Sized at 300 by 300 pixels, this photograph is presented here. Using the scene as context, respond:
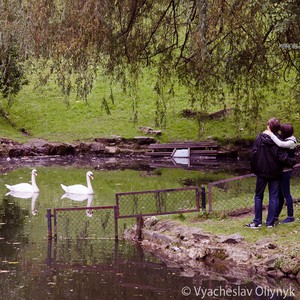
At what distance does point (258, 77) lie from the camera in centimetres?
2517

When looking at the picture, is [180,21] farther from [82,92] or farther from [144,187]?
[144,187]

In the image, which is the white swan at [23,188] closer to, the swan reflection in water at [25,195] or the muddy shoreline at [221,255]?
the swan reflection in water at [25,195]

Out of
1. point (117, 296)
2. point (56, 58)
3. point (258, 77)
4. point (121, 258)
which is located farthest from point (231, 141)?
point (117, 296)

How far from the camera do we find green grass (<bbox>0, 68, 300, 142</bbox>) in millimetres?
36125

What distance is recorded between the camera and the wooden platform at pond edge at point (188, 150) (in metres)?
34.0

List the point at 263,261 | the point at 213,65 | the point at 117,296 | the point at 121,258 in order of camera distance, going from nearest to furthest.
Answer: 1. the point at 117,296
2. the point at 263,261
3. the point at 121,258
4. the point at 213,65

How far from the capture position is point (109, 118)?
39.5m

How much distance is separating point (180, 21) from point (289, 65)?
201 inches

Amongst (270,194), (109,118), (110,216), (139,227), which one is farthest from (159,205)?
(109,118)

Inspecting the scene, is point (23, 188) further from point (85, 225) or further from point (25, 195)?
point (85, 225)

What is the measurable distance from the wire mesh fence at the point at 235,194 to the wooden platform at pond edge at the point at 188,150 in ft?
44.5

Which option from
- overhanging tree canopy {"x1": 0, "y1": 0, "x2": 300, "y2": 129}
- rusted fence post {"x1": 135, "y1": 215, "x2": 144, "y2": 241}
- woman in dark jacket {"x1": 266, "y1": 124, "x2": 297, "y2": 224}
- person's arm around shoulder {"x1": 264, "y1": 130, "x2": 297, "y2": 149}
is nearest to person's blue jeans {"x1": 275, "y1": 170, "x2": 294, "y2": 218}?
woman in dark jacket {"x1": 266, "y1": 124, "x2": 297, "y2": 224}

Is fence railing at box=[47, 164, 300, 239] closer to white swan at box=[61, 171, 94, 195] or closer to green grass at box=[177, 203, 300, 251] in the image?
green grass at box=[177, 203, 300, 251]

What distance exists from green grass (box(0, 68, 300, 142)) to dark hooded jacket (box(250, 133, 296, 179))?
826 inches
